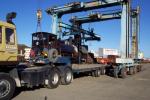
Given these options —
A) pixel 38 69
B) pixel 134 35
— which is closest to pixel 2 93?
pixel 38 69

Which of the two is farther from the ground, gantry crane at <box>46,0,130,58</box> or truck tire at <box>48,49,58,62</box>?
gantry crane at <box>46,0,130,58</box>

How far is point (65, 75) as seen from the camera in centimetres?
1611

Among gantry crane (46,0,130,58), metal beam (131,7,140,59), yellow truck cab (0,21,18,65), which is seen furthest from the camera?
metal beam (131,7,140,59)

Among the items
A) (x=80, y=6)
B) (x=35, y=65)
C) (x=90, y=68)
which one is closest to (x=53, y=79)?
(x=35, y=65)

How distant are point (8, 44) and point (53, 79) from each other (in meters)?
4.68

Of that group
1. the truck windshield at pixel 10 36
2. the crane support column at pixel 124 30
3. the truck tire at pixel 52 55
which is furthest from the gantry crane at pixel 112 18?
the truck windshield at pixel 10 36

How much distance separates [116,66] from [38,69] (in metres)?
12.0

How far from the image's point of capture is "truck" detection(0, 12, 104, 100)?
10633mm

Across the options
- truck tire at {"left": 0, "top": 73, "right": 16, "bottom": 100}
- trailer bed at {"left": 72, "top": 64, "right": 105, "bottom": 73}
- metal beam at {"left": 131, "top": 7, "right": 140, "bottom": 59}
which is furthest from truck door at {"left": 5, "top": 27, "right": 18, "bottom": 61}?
metal beam at {"left": 131, "top": 7, "right": 140, "bottom": 59}

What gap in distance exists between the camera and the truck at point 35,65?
10633mm

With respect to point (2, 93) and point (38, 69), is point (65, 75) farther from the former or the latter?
point (2, 93)

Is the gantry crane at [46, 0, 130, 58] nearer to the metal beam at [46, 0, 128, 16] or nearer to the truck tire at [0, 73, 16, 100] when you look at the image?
the metal beam at [46, 0, 128, 16]

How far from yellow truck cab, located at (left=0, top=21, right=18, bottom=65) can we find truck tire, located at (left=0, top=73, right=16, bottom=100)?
1.85 feet

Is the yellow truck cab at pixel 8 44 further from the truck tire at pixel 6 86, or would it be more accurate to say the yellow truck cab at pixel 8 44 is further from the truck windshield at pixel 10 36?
the truck tire at pixel 6 86
